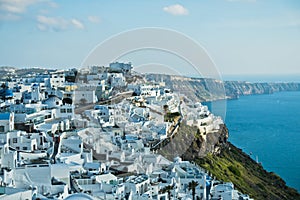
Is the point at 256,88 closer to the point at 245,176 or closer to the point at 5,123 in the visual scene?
the point at 245,176

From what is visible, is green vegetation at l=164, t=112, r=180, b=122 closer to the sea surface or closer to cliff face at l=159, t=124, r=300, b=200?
cliff face at l=159, t=124, r=300, b=200

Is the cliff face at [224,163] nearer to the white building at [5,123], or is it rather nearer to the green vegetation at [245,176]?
the green vegetation at [245,176]

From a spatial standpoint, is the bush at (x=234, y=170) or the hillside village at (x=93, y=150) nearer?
the hillside village at (x=93, y=150)

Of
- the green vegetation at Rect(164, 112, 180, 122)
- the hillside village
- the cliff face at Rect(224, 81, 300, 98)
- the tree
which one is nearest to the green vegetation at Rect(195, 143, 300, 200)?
the hillside village

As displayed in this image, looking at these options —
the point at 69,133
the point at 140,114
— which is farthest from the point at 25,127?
the point at 140,114

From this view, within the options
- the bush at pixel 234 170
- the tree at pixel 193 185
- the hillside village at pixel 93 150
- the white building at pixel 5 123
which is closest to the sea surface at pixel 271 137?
the bush at pixel 234 170

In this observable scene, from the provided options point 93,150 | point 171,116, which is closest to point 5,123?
point 93,150
